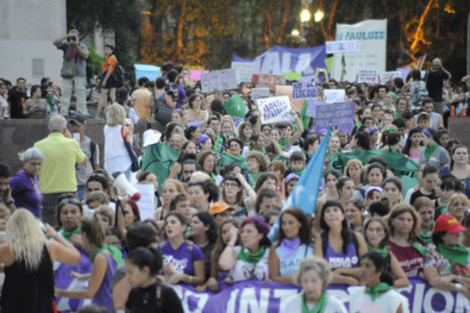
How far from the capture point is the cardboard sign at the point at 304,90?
17.2m

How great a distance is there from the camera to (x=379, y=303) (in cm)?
691

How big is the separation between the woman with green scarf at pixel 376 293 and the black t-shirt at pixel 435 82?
13.0m

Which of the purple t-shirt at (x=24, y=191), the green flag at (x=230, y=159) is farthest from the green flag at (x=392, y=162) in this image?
the purple t-shirt at (x=24, y=191)

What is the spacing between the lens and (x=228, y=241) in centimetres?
778

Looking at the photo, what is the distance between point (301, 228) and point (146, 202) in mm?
1971

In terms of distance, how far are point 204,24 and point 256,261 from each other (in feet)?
139

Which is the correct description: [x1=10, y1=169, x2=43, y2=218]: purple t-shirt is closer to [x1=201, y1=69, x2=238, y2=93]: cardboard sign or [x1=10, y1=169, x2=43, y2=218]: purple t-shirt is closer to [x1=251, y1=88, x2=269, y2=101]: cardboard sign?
[x1=201, y1=69, x2=238, y2=93]: cardboard sign

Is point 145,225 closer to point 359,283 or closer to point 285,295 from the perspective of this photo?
point 285,295

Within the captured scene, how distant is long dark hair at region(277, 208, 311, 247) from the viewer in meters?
7.56

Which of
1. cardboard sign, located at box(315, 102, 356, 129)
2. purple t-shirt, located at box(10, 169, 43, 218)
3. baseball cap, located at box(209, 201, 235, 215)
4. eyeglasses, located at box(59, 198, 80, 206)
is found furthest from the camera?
cardboard sign, located at box(315, 102, 356, 129)

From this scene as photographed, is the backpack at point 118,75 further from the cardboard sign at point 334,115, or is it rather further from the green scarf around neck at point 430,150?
the green scarf around neck at point 430,150

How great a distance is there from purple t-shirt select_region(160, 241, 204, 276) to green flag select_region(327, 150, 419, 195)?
5.38 metres

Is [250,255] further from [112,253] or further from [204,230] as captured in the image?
[112,253]

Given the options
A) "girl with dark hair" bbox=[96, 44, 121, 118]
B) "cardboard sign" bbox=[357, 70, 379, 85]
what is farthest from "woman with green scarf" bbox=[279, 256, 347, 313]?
"cardboard sign" bbox=[357, 70, 379, 85]
